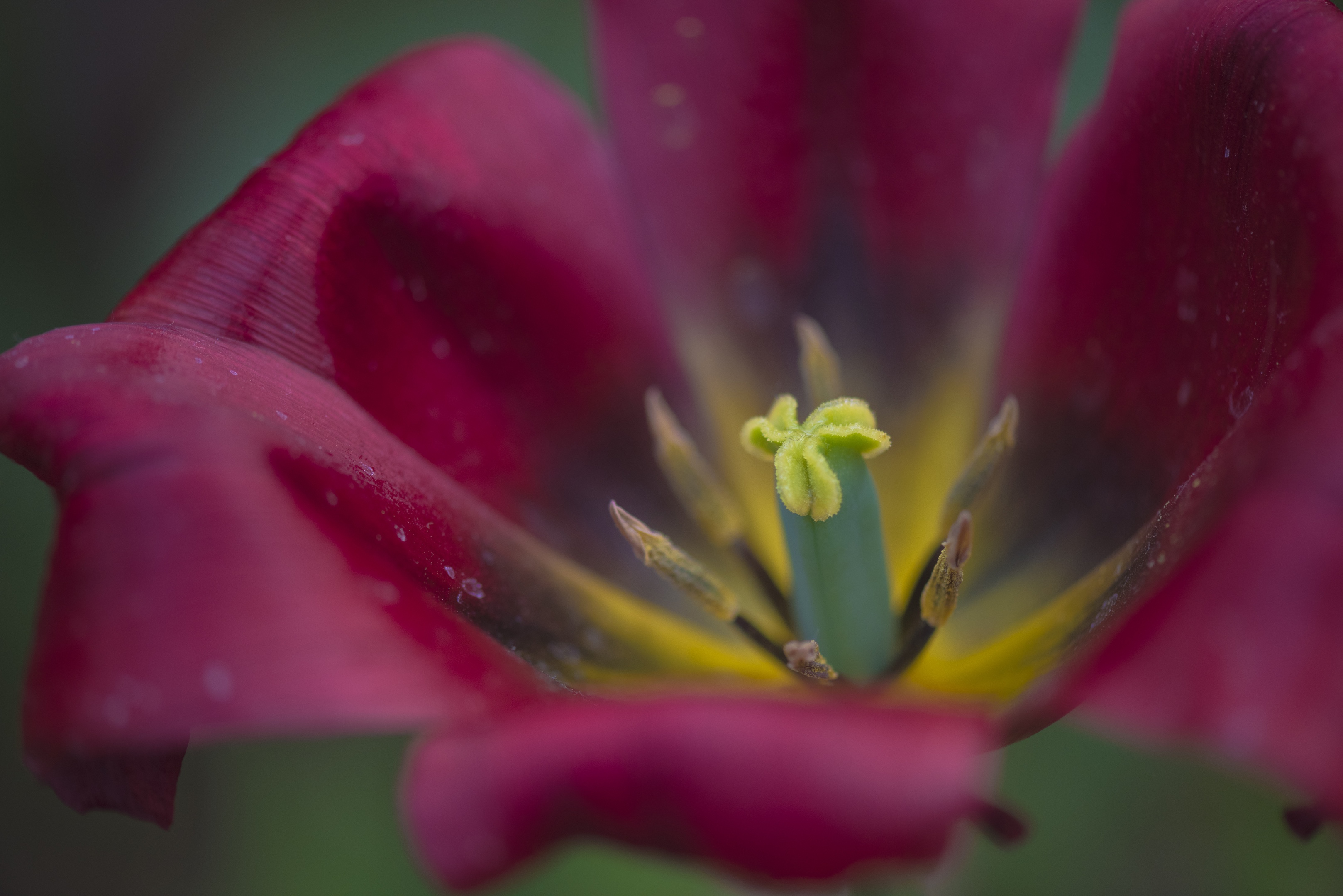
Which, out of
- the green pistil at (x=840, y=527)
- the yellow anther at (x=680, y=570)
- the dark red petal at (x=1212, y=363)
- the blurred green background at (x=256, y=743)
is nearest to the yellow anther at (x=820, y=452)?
the green pistil at (x=840, y=527)

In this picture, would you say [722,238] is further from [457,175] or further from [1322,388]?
[1322,388]

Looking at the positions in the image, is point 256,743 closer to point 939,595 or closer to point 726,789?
point 939,595

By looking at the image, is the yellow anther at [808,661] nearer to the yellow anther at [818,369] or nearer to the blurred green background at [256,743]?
the yellow anther at [818,369]

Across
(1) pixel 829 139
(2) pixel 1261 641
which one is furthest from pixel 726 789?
(1) pixel 829 139

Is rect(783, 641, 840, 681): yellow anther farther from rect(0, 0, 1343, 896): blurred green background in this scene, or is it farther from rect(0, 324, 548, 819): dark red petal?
rect(0, 0, 1343, 896): blurred green background

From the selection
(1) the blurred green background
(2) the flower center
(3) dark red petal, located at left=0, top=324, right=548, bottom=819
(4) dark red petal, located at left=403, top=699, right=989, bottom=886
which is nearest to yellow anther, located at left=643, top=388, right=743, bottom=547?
(2) the flower center

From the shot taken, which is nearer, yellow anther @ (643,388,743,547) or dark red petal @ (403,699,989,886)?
dark red petal @ (403,699,989,886)
